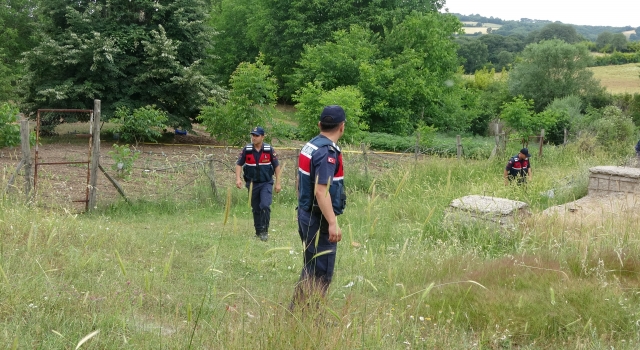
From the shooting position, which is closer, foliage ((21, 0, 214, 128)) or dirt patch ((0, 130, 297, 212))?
dirt patch ((0, 130, 297, 212))

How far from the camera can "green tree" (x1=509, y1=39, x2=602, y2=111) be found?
4922 cm

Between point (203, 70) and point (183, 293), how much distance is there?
902 inches

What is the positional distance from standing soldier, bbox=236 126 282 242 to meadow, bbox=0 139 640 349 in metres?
0.44

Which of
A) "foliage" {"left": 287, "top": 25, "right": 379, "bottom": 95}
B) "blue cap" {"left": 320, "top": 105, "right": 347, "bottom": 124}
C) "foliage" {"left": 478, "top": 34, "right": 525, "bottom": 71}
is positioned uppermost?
"foliage" {"left": 478, "top": 34, "right": 525, "bottom": 71}

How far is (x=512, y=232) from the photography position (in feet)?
25.4

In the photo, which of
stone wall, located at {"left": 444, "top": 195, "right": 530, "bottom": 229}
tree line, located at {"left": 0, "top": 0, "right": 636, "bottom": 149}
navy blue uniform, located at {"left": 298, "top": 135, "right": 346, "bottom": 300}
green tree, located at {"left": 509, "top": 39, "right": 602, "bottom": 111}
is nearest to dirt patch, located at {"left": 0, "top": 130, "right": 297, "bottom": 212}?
tree line, located at {"left": 0, "top": 0, "right": 636, "bottom": 149}

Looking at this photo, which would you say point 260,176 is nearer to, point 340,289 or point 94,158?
point 94,158

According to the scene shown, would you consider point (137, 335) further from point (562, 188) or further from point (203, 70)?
point (203, 70)

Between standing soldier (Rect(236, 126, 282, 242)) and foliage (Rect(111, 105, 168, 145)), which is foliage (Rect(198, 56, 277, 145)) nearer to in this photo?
foliage (Rect(111, 105, 168, 145))

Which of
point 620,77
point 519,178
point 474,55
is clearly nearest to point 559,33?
point 474,55

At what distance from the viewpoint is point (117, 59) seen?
78.3 ft

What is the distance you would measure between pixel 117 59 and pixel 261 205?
16.9 m

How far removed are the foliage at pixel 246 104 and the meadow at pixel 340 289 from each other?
323 inches

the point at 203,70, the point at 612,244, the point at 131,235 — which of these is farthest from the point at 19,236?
the point at 203,70
